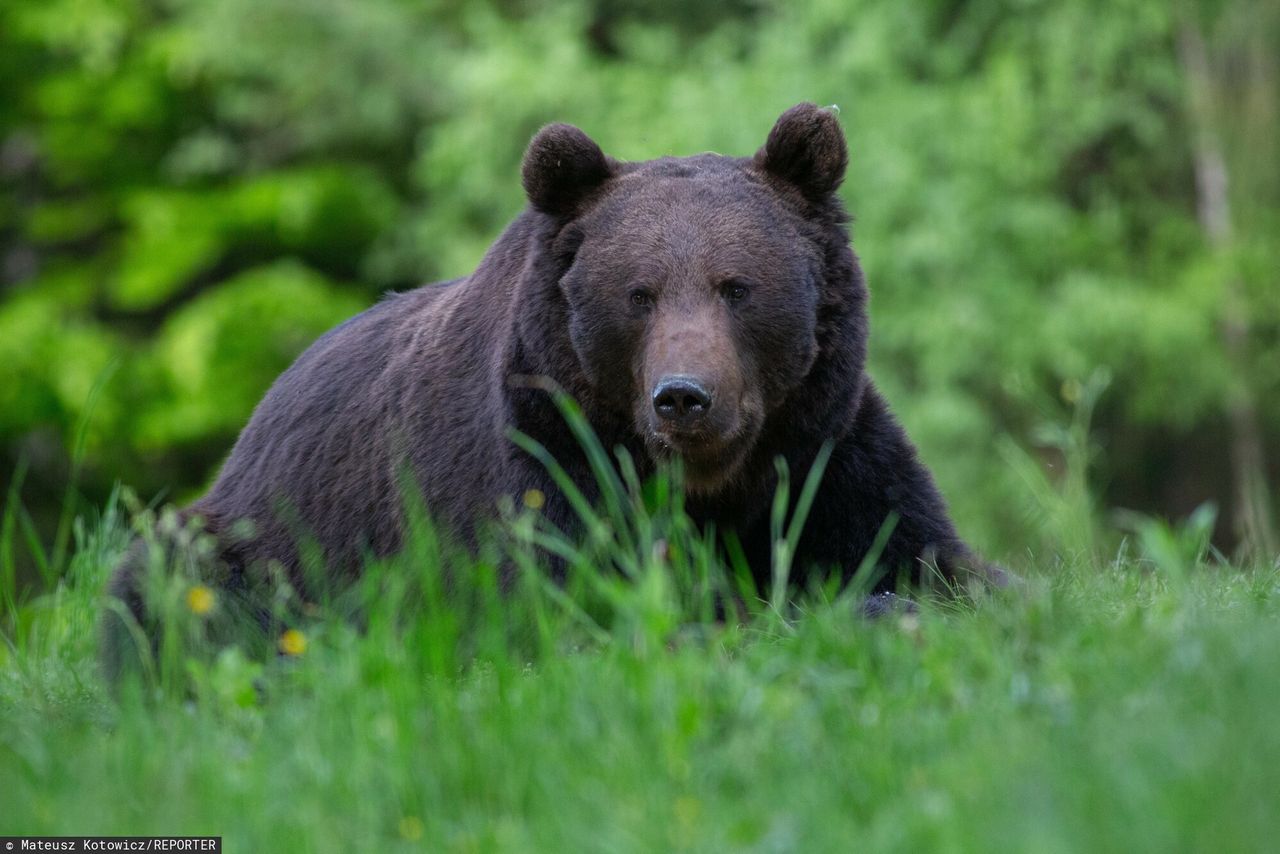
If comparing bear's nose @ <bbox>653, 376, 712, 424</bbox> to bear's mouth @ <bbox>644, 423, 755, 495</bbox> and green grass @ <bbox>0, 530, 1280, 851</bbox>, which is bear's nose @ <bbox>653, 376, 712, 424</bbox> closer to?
bear's mouth @ <bbox>644, 423, 755, 495</bbox>

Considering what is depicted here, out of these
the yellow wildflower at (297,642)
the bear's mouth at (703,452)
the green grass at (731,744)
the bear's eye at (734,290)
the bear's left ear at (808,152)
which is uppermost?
the bear's left ear at (808,152)

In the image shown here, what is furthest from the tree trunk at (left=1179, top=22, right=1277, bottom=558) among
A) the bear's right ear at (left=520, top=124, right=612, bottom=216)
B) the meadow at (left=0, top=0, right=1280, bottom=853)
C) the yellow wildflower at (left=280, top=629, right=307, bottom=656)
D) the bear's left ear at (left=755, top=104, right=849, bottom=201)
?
the yellow wildflower at (left=280, top=629, right=307, bottom=656)

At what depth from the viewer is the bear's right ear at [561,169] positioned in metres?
4.85

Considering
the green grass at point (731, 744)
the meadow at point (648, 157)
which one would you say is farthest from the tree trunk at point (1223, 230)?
the green grass at point (731, 744)

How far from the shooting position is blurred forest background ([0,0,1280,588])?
612 inches

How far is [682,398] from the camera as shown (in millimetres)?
4328

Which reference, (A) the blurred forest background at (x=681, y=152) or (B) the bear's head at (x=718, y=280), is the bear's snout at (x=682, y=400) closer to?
(B) the bear's head at (x=718, y=280)

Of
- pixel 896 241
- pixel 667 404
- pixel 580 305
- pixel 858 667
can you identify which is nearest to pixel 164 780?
pixel 858 667

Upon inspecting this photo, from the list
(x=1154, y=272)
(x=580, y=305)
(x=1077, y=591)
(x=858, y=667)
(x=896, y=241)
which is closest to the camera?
(x=858, y=667)

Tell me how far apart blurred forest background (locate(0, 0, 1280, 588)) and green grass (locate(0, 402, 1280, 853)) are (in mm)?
11637

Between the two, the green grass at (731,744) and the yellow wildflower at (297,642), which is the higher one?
the yellow wildflower at (297,642)

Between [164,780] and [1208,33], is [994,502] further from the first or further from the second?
[164,780]

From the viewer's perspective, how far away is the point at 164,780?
2.86m

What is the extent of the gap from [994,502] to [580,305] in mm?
11729
